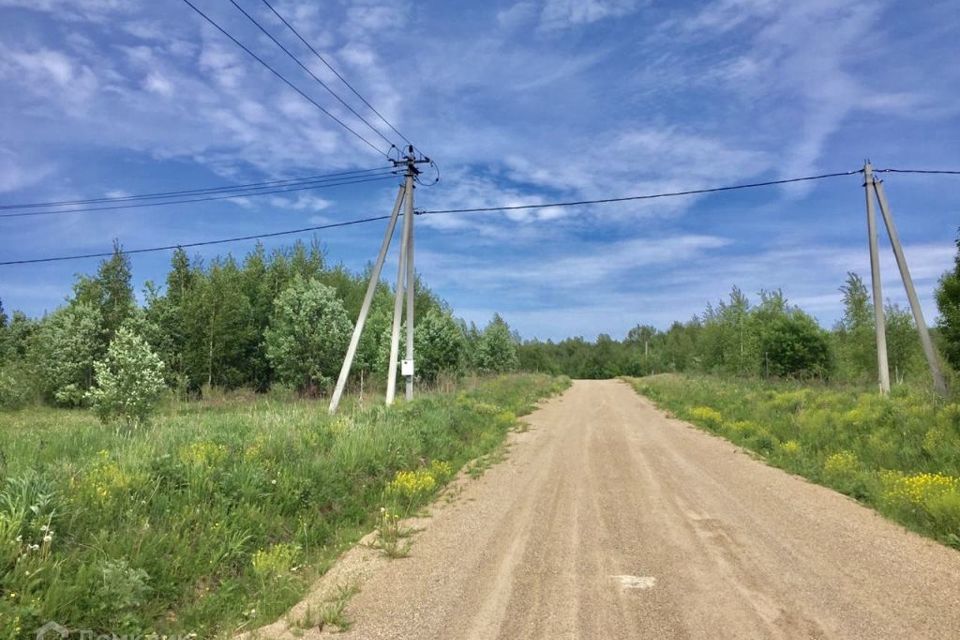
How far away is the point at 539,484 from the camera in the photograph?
8.68m

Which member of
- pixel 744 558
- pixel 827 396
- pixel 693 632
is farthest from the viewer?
pixel 827 396

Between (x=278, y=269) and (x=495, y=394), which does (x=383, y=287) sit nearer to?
(x=278, y=269)

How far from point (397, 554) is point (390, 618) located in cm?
138

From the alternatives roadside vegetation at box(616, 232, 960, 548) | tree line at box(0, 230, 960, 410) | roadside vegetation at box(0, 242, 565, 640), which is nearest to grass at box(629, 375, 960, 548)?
roadside vegetation at box(616, 232, 960, 548)

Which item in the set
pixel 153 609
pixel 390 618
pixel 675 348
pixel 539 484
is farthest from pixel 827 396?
pixel 675 348

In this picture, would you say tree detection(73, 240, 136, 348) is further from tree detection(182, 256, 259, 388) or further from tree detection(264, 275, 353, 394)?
tree detection(264, 275, 353, 394)

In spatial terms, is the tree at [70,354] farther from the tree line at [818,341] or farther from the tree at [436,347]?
the tree line at [818,341]

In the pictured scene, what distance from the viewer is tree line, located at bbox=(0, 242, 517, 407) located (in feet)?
104

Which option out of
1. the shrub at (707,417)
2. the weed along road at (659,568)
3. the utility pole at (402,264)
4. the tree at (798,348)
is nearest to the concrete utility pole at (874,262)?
the shrub at (707,417)

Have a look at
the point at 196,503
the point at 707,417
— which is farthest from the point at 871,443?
the point at 196,503

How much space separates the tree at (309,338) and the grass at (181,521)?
73.8 feet

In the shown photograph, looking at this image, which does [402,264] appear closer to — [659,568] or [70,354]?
[659,568]

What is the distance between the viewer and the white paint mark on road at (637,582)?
463 centimetres

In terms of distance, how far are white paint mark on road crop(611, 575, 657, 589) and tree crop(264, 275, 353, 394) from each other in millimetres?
28418
